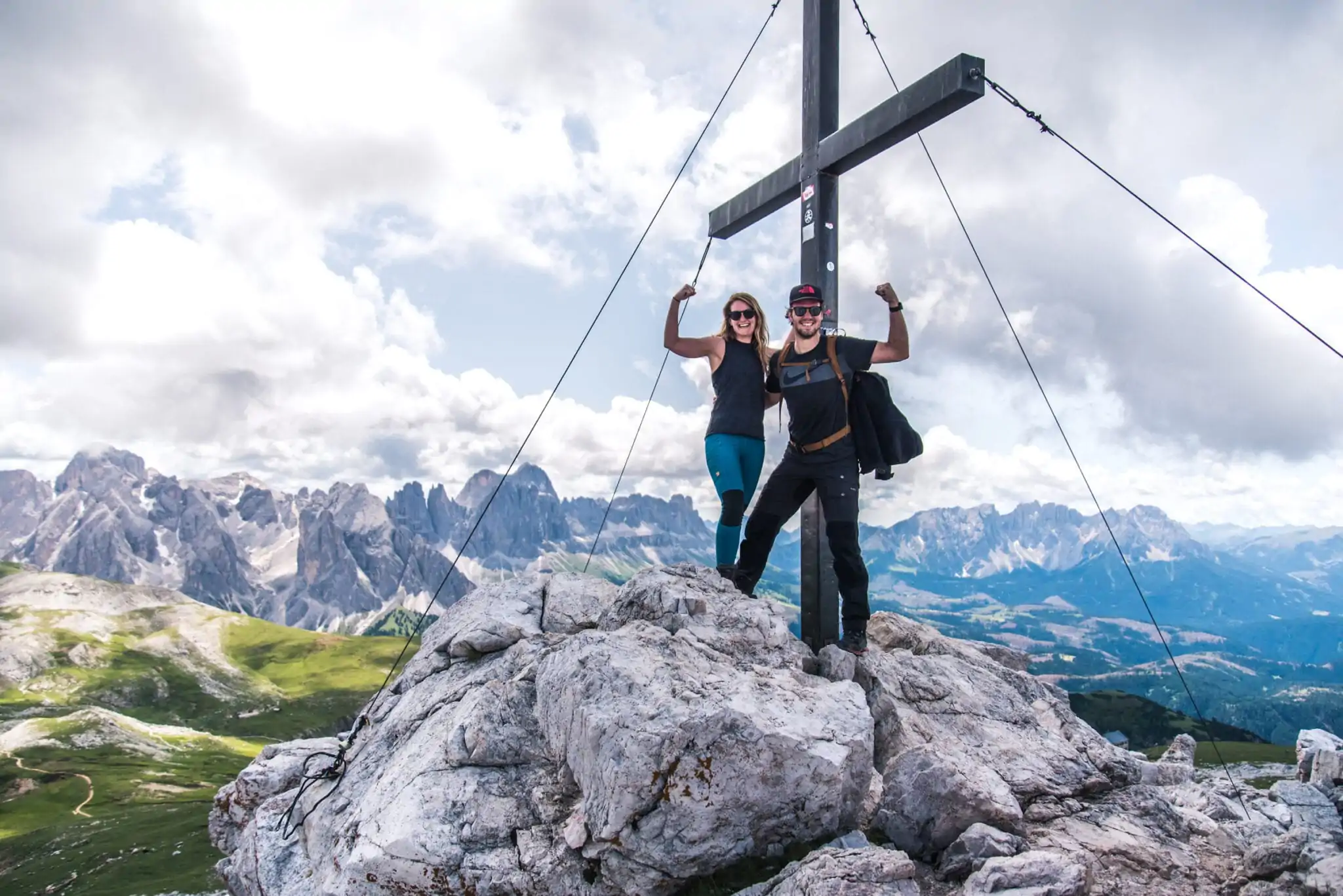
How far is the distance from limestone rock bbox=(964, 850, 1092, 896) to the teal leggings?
579 centimetres

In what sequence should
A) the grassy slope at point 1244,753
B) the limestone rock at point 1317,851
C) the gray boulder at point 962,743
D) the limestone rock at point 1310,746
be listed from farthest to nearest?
the grassy slope at point 1244,753, the limestone rock at point 1310,746, the gray boulder at point 962,743, the limestone rock at point 1317,851

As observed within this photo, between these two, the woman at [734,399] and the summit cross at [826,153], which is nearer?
the summit cross at [826,153]

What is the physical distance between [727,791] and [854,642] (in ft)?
13.2

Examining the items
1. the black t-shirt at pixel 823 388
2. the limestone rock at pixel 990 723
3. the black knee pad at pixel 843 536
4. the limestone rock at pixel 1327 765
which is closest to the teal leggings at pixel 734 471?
the black t-shirt at pixel 823 388

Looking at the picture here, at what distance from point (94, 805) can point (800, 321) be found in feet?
510

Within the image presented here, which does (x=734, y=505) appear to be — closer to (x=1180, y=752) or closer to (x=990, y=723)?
(x=990, y=723)

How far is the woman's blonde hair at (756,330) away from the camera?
40.3 feet

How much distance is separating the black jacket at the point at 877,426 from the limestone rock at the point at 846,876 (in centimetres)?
521

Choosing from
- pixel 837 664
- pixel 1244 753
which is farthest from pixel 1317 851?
pixel 1244 753

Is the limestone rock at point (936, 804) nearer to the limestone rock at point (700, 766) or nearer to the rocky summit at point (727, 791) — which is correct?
the rocky summit at point (727, 791)

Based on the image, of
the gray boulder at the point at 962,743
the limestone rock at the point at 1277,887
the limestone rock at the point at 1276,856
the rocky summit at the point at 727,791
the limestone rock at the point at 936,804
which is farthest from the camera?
the gray boulder at the point at 962,743

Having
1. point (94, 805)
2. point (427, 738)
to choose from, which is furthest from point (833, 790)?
point (94, 805)

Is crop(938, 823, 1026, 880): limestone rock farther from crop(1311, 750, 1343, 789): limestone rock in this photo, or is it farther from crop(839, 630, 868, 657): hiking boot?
crop(1311, 750, 1343, 789): limestone rock

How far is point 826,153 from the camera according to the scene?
1328cm
